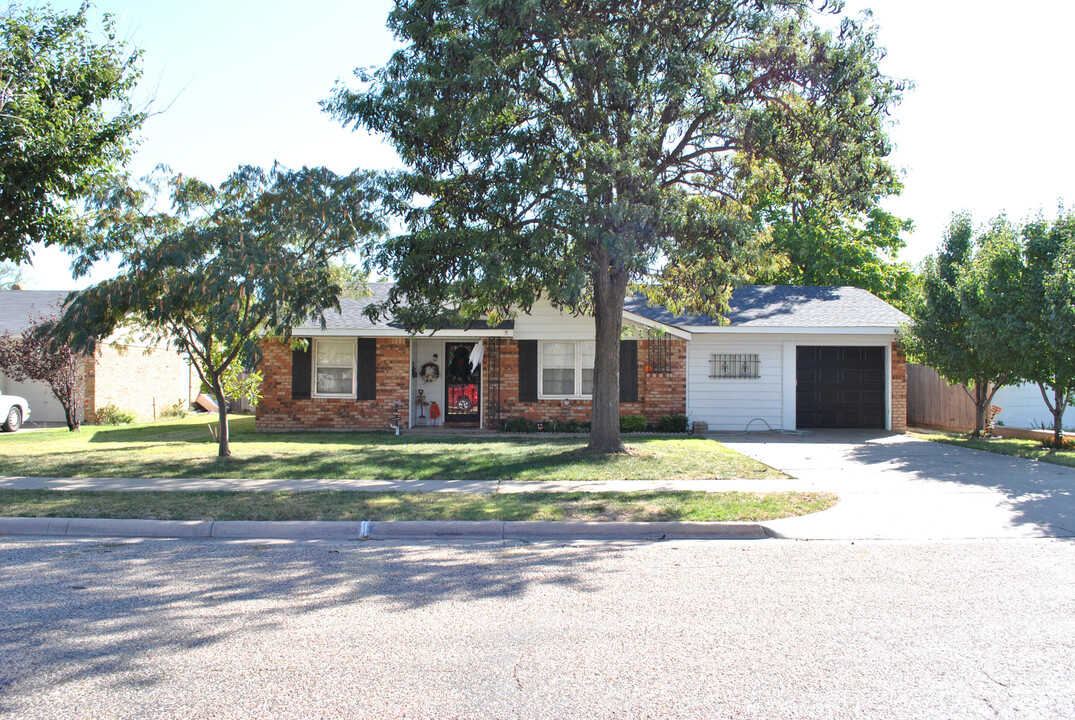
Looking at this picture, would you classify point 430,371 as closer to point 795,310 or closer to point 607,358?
point 607,358

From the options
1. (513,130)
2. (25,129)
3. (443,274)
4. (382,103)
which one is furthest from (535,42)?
(25,129)

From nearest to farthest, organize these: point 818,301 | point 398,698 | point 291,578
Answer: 1. point 398,698
2. point 291,578
3. point 818,301

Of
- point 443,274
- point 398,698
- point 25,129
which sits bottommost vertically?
point 398,698

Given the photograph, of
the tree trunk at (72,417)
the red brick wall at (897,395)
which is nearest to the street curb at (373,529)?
the red brick wall at (897,395)

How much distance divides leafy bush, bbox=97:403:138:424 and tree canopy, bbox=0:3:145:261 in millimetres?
9998

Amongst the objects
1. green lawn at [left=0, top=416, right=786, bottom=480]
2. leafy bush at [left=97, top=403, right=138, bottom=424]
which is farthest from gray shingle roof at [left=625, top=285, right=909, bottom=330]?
leafy bush at [left=97, top=403, right=138, bottom=424]

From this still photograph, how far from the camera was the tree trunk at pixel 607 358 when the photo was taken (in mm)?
12516

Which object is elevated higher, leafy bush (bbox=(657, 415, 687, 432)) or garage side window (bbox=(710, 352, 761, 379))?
garage side window (bbox=(710, 352, 761, 379))

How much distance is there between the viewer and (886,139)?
11797 millimetres

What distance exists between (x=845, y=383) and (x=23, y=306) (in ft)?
84.2

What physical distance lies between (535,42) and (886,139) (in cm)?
582

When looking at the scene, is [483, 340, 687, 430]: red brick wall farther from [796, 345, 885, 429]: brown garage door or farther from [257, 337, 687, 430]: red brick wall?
[796, 345, 885, 429]: brown garage door

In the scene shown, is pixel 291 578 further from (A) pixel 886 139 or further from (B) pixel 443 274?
(A) pixel 886 139

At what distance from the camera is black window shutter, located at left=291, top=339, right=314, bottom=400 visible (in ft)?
59.1
